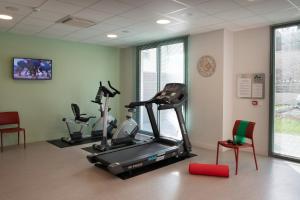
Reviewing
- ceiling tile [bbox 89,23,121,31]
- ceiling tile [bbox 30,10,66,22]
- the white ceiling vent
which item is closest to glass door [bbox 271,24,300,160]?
ceiling tile [bbox 89,23,121,31]

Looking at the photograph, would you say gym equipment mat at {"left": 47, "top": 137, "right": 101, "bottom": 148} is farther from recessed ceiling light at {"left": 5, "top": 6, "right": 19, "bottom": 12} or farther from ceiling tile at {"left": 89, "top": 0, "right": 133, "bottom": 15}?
ceiling tile at {"left": 89, "top": 0, "right": 133, "bottom": 15}

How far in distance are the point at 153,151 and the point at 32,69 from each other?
348cm

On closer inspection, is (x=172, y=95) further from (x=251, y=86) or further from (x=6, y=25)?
(x=6, y=25)

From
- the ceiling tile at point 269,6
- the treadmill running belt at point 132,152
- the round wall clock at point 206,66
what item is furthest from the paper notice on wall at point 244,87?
the treadmill running belt at point 132,152

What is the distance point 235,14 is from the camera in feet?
12.4

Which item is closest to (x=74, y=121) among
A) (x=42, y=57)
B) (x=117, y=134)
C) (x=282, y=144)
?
(x=117, y=134)

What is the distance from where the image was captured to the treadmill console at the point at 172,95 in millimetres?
4387

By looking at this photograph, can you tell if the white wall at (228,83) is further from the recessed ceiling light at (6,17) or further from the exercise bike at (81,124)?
the recessed ceiling light at (6,17)

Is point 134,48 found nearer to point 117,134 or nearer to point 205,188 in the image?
point 117,134

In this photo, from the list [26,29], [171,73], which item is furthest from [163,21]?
[26,29]

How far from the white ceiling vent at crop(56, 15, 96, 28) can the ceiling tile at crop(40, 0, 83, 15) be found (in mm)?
272

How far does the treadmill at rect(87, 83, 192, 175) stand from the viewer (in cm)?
353

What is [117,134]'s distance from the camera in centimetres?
513

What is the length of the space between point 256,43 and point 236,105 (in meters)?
1.31
